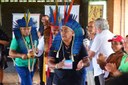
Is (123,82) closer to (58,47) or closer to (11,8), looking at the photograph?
(58,47)

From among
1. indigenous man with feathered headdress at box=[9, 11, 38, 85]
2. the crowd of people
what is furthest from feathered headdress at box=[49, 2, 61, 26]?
indigenous man with feathered headdress at box=[9, 11, 38, 85]

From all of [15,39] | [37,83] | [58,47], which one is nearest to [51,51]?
[58,47]

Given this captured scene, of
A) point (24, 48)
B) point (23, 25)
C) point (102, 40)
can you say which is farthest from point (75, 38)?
point (23, 25)

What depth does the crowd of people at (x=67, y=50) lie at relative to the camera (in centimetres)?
397

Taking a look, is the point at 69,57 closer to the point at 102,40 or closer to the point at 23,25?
the point at 102,40

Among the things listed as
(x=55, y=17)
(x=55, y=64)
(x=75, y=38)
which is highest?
(x=55, y=17)

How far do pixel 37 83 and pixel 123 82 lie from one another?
26.6 feet

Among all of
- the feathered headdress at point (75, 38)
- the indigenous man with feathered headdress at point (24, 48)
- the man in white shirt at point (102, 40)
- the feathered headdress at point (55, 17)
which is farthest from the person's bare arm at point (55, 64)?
the indigenous man with feathered headdress at point (24, 48)

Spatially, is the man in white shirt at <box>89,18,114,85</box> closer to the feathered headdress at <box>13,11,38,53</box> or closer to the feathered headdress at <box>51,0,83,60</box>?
the feathered headdress at <box>51,0,83,60</box>

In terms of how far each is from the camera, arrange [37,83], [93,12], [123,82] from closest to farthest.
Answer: [123,82] < [37,83] < [93,12]

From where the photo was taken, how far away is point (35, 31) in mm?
5730

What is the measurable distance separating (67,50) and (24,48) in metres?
1.57

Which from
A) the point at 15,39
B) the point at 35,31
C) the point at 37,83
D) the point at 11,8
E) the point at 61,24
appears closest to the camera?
the point at 61,24

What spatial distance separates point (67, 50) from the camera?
4.02 m
